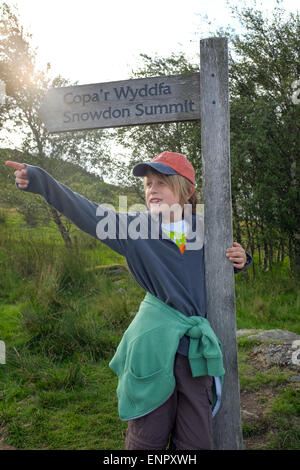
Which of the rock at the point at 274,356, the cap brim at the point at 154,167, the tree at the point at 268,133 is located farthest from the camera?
the tree at the point at 268,133

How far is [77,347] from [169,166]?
2878 mm

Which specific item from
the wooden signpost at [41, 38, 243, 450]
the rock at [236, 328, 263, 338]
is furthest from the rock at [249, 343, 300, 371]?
the wooden signpost at [41, 38, 243, 450]

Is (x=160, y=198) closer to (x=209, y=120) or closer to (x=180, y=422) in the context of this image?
(x=209, y=120)

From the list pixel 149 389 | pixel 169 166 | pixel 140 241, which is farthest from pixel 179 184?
pixel 149 389

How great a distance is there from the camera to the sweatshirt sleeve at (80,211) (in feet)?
6.42

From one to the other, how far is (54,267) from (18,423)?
3.26 meters

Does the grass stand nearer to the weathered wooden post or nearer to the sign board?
the weathered wooden post

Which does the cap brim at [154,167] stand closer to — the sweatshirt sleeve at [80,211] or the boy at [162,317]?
the boy at [162,317]

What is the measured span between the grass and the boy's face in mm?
1855

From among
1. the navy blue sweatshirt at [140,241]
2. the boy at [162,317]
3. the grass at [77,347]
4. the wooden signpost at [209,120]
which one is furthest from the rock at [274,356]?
the navy blue sweatshirt at [140,241]

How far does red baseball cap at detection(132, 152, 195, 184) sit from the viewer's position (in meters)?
2.15

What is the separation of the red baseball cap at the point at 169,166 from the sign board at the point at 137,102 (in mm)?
312

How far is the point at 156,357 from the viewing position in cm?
191
